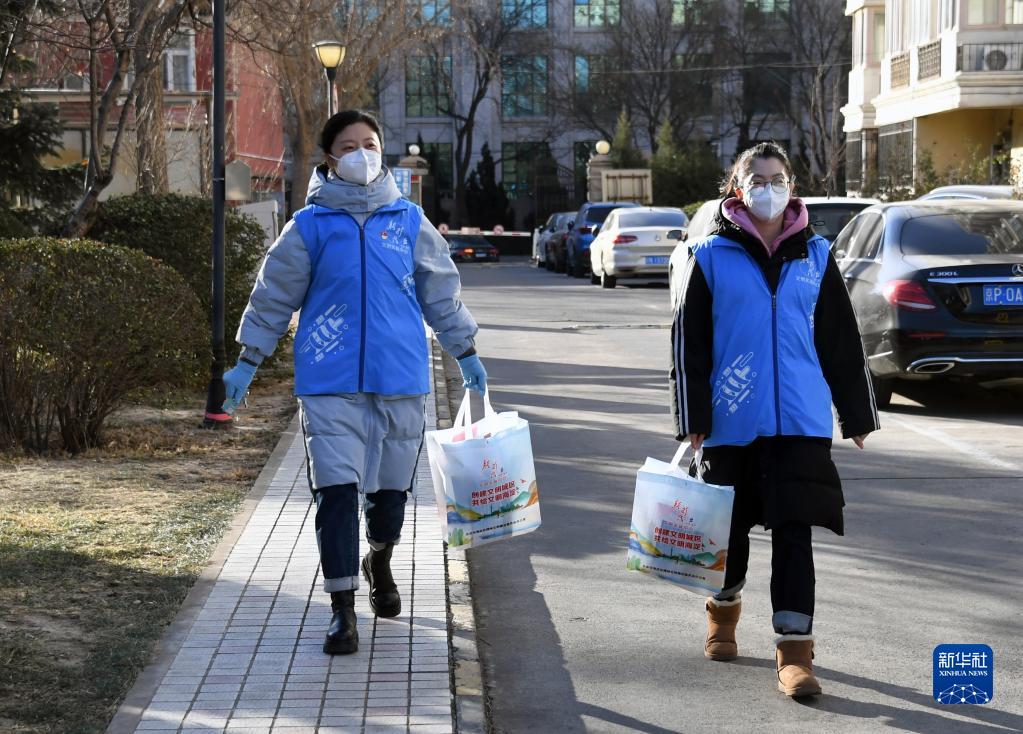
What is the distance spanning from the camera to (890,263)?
12180 mm

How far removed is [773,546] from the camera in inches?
208

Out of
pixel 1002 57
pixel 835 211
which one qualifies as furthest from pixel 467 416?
pixel 1002 57

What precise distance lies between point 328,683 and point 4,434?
556 cm

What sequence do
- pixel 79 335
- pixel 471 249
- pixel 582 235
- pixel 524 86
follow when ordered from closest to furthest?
pixel 79 335 → pixel 582 235 → pixel 471 249 → pixel 524 86

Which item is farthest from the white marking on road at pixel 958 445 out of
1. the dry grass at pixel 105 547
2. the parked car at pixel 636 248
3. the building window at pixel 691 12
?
the building window at pixel 691 12

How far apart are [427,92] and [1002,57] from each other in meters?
42.6

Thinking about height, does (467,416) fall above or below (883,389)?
above

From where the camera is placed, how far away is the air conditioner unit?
1444 inches

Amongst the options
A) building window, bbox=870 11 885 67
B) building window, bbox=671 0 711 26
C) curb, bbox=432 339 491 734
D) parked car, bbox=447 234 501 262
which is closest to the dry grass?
curb, bbox=432 339 491 734

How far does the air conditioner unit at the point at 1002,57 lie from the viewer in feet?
120

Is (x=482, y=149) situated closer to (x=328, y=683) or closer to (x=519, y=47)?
(x=519, y=47)

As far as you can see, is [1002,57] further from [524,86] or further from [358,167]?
[524,86]

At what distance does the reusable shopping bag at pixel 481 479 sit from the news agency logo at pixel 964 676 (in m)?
1.51

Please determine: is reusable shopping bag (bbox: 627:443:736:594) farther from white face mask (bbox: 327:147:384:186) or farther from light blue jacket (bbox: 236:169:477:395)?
white face mask (bbox: 327:147:384:186)
